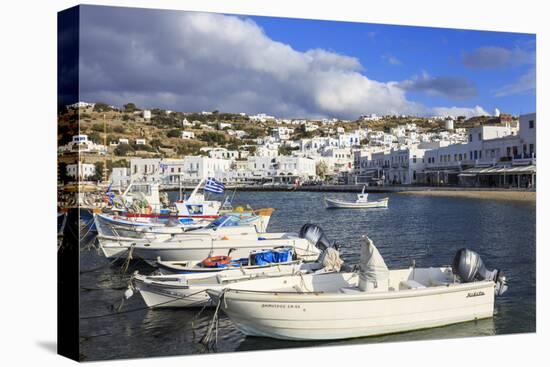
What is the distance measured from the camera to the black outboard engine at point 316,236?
11938 millimetres

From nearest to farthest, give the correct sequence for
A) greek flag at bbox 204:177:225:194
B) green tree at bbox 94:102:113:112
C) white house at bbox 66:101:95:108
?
white house at bbox 66:101:95:108 → green tree at bbox 94:102:113:112 → greek flag at bbox 204:177:225:194

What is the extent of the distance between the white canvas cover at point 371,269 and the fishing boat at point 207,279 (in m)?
1.32

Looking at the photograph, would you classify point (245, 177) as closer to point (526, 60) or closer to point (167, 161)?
point (167, 161)

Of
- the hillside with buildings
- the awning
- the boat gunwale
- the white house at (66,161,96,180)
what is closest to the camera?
the white house at (66,161,96,180)

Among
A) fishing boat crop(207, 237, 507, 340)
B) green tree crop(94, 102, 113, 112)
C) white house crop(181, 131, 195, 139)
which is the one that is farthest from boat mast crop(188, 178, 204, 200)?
green tree crop(94, 102, 113, 112)

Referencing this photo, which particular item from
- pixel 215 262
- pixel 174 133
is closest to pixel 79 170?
pixel 174 133

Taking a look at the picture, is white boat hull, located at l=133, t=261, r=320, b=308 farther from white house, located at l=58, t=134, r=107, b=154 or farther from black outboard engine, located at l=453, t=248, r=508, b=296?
white house, located at l=58, t=134, r=107, b=154

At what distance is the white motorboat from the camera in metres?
14.9

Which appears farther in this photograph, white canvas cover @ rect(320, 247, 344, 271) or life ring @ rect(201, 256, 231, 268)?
life ring @ rect(201, 256, 231, 268)

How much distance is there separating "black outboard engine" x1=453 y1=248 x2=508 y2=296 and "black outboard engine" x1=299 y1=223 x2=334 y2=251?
2387mm

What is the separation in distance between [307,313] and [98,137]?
379cm

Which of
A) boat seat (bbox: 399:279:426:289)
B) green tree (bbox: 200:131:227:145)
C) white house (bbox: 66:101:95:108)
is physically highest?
white house (bbox: 66:101:95:108)

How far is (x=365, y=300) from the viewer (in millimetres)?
9219

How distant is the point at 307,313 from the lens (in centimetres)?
898
